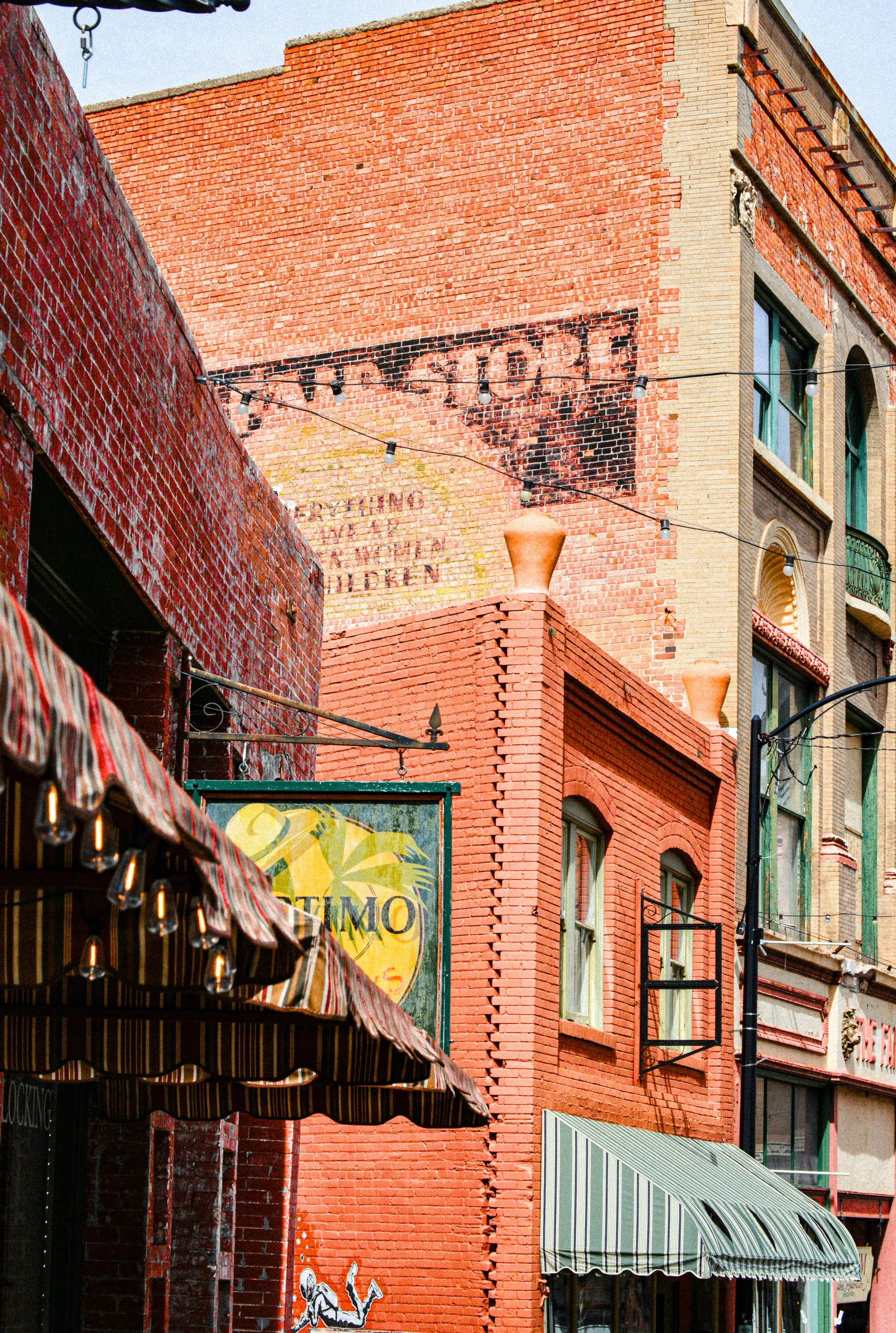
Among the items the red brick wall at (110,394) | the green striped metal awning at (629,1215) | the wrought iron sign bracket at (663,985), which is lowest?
the green striped metal awning at (629,1215)

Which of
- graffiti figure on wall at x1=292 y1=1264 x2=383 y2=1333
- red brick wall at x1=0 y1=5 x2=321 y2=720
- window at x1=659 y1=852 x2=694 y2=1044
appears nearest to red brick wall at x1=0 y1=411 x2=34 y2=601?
red brick wall at x1=0 y1=5 x2=321 y2=720

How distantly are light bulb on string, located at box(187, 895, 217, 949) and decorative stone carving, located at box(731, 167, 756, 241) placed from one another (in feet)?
64.8

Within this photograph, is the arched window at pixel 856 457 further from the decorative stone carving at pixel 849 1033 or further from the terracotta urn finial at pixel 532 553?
the terracotta urn finial at pixel 532 553

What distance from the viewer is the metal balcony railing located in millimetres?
26375

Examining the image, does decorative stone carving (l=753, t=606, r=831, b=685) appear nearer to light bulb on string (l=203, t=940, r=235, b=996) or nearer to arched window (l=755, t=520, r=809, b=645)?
arched window (l=755, t=520, r=809, b=645)

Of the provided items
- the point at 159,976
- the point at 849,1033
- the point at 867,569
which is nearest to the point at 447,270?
the point at 867,569

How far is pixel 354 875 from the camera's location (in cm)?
973

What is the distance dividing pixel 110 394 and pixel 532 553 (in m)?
8.54

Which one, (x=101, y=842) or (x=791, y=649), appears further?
(x=791, y=649)

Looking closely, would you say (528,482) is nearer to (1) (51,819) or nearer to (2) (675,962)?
(2) (675,962)

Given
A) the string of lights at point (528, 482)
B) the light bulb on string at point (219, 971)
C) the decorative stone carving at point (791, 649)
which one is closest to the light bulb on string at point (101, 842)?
the light bulb on string at point (219, 971)

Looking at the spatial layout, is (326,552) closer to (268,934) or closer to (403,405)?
(403,405)

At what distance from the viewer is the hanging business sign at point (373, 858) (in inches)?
374

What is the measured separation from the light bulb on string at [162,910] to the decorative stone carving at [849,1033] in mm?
20460
